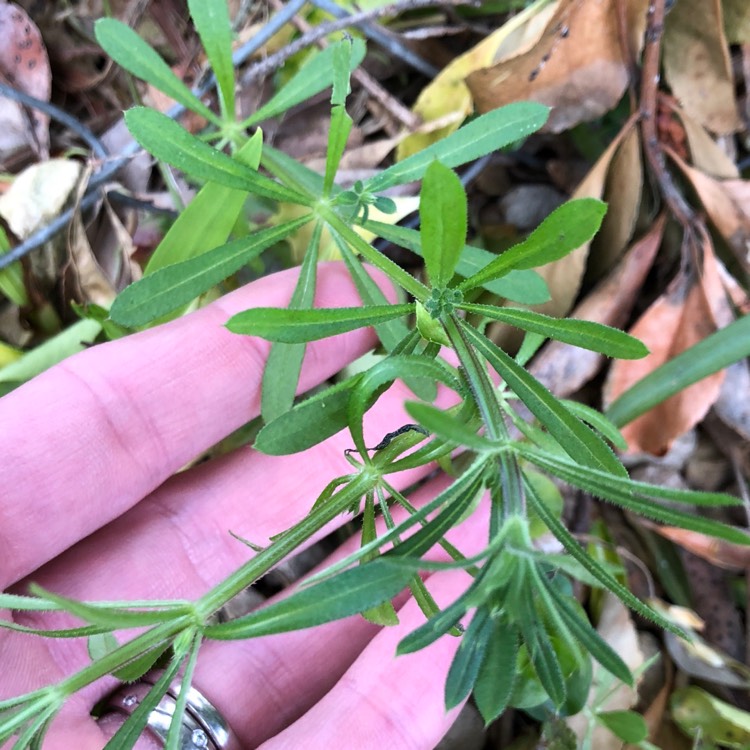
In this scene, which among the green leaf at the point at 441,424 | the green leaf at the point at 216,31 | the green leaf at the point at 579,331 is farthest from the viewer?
the green leaf at the point at 216,31

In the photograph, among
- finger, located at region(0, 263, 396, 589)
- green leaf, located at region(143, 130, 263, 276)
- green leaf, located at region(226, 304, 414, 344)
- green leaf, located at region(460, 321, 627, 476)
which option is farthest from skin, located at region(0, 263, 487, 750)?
green leaf, located at region(460, 321, 627, 476)

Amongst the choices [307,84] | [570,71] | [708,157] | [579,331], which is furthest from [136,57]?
[708,157]

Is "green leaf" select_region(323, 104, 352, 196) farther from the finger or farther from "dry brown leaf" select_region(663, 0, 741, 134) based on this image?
"dry brown leaf" select_region(663, 0, 741, 134)

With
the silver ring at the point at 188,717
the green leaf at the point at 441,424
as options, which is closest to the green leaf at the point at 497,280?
the green leaf at the point at 441,424

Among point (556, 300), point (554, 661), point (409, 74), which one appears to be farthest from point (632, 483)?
point (409, 74)

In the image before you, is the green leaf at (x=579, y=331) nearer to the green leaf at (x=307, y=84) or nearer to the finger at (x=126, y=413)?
the finger at (x=126, y=413)
